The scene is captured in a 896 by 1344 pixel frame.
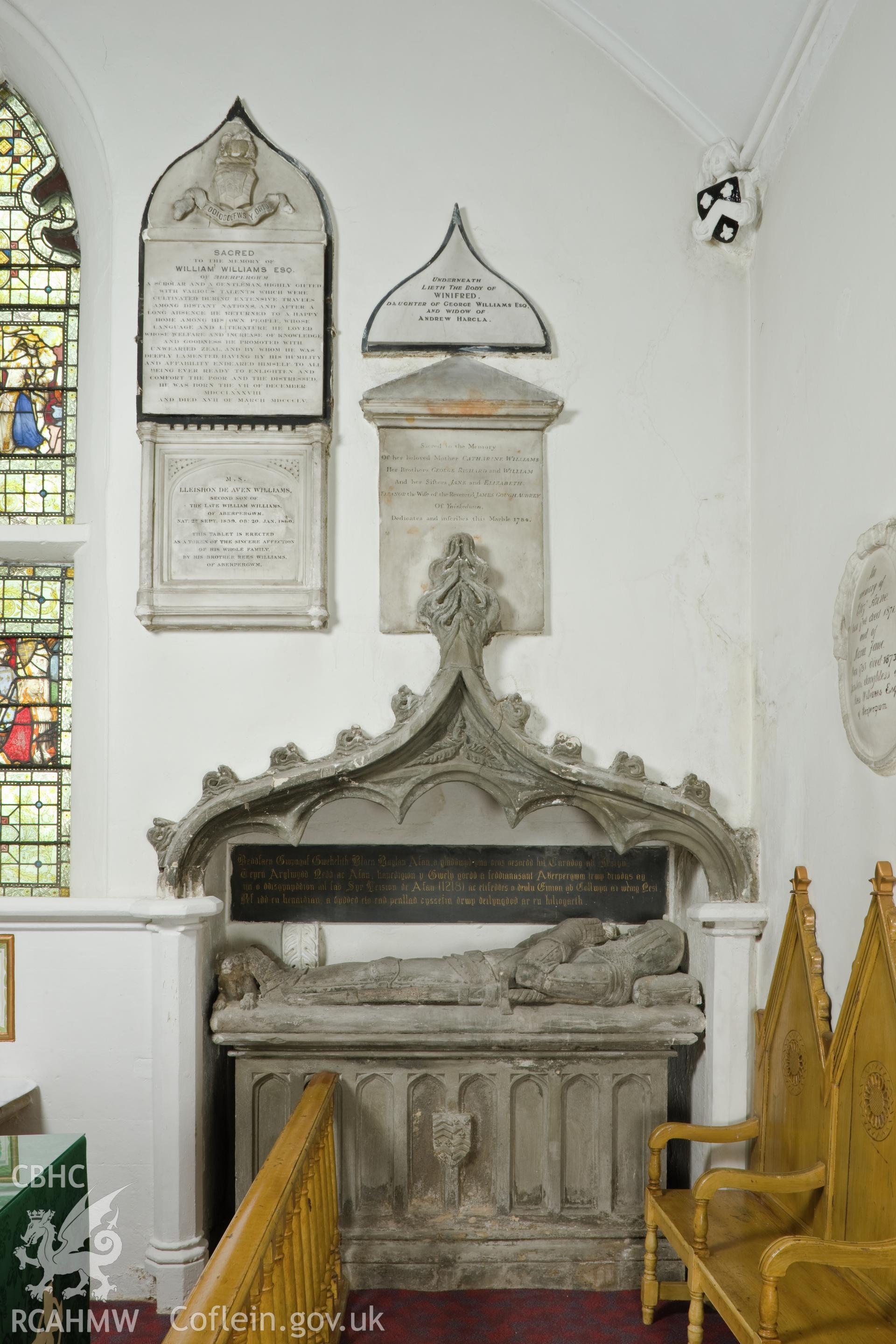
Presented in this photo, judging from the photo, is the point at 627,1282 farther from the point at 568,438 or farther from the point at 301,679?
the point at 568,438

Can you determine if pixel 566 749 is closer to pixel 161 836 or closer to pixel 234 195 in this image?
pixel 161 836

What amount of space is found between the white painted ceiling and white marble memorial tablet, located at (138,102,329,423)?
1.41 meters

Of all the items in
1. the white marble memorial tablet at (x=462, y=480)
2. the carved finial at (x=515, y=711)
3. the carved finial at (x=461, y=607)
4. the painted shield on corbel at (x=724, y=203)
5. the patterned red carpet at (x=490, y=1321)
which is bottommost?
the patterned red carpet at (x=490, y=1321)

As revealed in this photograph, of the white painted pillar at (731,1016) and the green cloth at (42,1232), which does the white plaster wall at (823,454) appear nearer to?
the white painted pillar at (731,1016)

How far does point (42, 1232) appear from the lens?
109 inches

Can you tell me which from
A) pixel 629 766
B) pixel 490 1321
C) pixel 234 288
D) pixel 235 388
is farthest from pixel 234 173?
pixel 490 1321

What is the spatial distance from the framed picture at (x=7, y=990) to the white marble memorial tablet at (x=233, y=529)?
1372 mm

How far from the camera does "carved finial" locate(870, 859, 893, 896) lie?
9.96 feet

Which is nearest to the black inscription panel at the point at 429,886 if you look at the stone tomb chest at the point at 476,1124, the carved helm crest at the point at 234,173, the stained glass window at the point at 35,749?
the stone tomb chest at the point at 476,1124

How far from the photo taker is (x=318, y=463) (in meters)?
4.45

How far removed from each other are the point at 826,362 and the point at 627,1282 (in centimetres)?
354

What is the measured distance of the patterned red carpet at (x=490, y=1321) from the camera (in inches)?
150

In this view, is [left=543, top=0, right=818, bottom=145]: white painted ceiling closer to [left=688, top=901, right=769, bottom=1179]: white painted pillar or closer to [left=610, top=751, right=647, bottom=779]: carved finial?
[left=610, top=751, right=647, bottom=779]: carved finial

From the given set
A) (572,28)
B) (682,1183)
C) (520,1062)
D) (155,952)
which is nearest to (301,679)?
(155,952)
